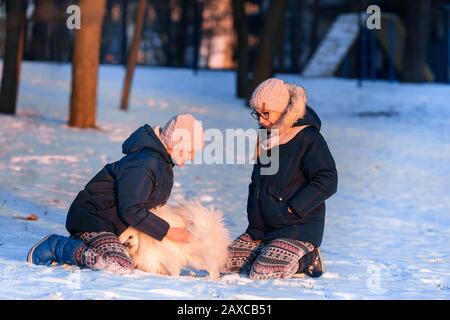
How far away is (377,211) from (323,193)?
18.7 ft

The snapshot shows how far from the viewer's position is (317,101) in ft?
93.1

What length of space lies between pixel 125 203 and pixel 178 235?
42cm

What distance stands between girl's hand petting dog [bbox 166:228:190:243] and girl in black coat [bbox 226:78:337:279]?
539 millimetres

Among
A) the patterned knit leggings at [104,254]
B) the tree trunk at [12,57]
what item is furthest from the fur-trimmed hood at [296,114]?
the tree trunk at [12,57]

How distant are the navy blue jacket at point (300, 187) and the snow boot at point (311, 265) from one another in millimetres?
99

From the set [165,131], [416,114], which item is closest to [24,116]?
[416,114]

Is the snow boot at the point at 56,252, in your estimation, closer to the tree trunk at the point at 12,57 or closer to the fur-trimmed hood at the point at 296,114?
the fur-trimmed hood at the point at 296,114

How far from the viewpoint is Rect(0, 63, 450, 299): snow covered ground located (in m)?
7.33

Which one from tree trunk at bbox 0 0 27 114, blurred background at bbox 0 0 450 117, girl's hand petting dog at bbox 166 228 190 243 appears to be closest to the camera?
girl's hand petting dog at bbox 166 228 190 243

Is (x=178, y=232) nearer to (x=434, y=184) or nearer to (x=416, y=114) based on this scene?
(x=434, y=184)

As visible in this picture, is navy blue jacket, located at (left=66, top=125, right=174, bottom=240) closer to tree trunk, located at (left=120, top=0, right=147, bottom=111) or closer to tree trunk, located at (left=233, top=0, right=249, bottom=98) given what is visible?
tree trunk, located at (left=120, top=0, right=147, bottom=111)

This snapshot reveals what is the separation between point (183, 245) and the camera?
25.5 feet

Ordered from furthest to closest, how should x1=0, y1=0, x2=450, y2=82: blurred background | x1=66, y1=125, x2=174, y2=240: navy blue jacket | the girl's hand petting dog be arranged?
x1=0, y1=0, x2=450, y2=82: blurred background
the girl's hand petting dog
x1=66, y1=125, x2=174, y2=240: navy blue jacket

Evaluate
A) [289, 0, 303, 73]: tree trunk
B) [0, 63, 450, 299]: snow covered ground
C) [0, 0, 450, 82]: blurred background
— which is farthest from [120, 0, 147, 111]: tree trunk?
[289, 0, 303, 73]: tree trunk
